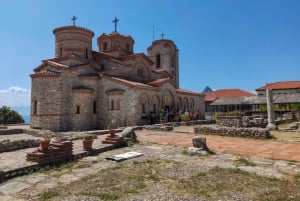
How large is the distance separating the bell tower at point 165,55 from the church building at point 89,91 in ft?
26.1

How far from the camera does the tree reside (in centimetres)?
3428

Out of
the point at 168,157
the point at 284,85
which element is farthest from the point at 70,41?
the point at 284,85

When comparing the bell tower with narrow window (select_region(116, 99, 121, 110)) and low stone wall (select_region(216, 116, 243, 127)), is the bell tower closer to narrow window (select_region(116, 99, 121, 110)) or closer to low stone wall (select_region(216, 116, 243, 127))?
narrow window (select_region(116, 99, 121, 110))

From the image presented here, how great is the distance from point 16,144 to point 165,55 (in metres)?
27.9

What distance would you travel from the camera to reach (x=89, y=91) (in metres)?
22.0

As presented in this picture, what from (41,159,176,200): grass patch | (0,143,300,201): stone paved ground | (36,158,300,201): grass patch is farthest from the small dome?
(36,158,300,201): grass patch

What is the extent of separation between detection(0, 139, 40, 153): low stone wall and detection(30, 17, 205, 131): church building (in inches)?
366

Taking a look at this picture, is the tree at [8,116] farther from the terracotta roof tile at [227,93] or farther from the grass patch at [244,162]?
the terracotta roof tile at [227,93]

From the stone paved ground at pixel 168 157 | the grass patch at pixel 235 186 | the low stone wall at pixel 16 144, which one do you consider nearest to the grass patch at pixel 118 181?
the stone paved ground at pixel 168 157

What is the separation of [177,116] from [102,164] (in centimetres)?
1899

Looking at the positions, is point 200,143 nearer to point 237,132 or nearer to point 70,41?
point 237,132

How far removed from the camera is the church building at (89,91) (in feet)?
68.5

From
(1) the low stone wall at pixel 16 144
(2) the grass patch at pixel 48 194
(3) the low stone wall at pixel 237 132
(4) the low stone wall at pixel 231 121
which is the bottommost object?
(2) the grass patch at pixel 48 194

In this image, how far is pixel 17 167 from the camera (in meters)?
6.65
